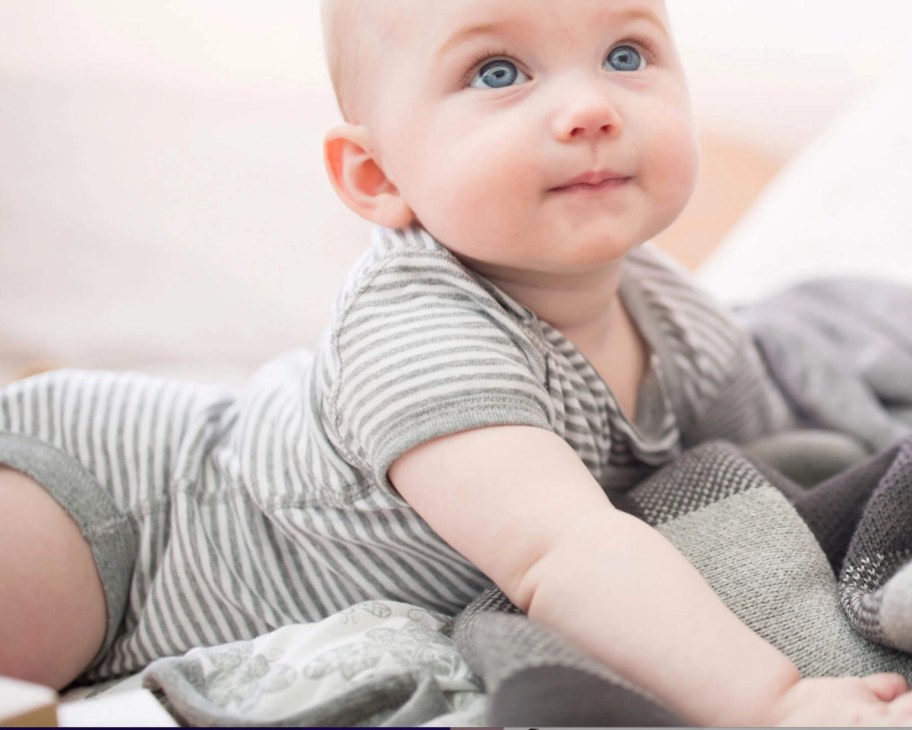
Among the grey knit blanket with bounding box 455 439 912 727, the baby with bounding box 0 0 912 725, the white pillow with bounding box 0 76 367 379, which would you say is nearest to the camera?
the grey knit blanket with bounding box 455 439 912 727

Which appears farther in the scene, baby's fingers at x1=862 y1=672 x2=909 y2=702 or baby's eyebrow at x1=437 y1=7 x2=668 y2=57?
baby's eyebrow at x1=437 y1=7 x2=668 y2=57

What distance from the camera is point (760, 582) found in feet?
2.24

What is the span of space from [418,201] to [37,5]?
96cm

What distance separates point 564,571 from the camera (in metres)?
0.62

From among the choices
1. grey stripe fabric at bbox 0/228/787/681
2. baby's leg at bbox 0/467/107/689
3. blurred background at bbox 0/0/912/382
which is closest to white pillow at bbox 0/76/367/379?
blurred background at bbox 0/0/912/382

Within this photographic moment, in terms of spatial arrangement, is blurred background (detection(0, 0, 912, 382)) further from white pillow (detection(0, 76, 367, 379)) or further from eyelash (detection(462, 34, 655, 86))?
eyelash (detection(462, 34, 655, 86))

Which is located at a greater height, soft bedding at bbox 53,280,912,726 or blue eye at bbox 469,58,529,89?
blue eye at bbox 469,58,529,89

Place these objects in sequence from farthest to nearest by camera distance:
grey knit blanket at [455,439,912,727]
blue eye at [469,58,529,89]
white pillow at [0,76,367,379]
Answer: white pillow at [0,76,367,379] → blue eye at [469,58,529,89] → grey knit blanket at [455,439,912,727]

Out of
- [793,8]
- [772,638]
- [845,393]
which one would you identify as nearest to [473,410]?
[772,638]

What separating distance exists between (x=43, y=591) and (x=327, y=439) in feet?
0.78

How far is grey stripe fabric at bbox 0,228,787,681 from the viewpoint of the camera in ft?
2.35

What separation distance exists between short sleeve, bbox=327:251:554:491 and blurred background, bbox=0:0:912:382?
1.85 ft

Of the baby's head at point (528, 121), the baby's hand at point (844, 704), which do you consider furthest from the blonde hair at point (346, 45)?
the baby's hand at point (844, 704)

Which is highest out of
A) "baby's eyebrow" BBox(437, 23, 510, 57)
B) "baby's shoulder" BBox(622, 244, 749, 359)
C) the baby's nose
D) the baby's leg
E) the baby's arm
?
"baby's eyebrow" BBox(437, 23, 510, 57)
